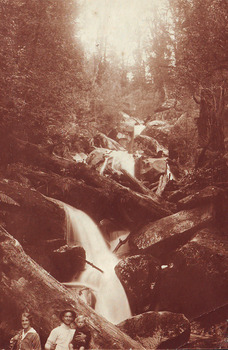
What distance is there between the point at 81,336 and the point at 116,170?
4196 millimetres

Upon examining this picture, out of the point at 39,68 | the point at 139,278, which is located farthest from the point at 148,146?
the point at 139,278

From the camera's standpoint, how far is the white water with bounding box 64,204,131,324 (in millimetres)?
5789

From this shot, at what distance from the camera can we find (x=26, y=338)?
16.5 ft

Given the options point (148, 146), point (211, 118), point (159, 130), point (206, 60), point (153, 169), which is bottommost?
point (153, 169)

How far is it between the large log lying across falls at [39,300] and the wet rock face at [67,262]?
0.47 meters

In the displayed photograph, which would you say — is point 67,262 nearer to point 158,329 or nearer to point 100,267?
point 100,267

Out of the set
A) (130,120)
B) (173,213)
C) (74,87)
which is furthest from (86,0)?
(173,213)

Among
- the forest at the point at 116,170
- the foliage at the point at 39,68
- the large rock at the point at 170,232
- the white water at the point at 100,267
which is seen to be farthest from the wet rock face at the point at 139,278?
the foliage at the point at 39,68

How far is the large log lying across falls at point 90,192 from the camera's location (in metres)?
7.28

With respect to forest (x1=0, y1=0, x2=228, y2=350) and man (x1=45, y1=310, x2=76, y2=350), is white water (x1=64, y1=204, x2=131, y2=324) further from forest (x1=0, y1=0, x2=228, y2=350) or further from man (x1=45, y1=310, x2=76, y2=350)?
man (x1=45, y1=310, x2=76, y2=350)

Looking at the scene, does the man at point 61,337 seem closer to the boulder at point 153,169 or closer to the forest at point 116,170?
the forest at point 116,170

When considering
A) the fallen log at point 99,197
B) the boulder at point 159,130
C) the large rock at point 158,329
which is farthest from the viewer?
the boulder at point 159,130

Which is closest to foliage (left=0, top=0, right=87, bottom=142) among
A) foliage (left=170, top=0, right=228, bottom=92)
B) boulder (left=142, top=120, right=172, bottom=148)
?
boulder (left=142, top=120, right=172, bottom=148)

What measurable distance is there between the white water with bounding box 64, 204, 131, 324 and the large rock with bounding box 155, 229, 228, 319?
0.72 m
